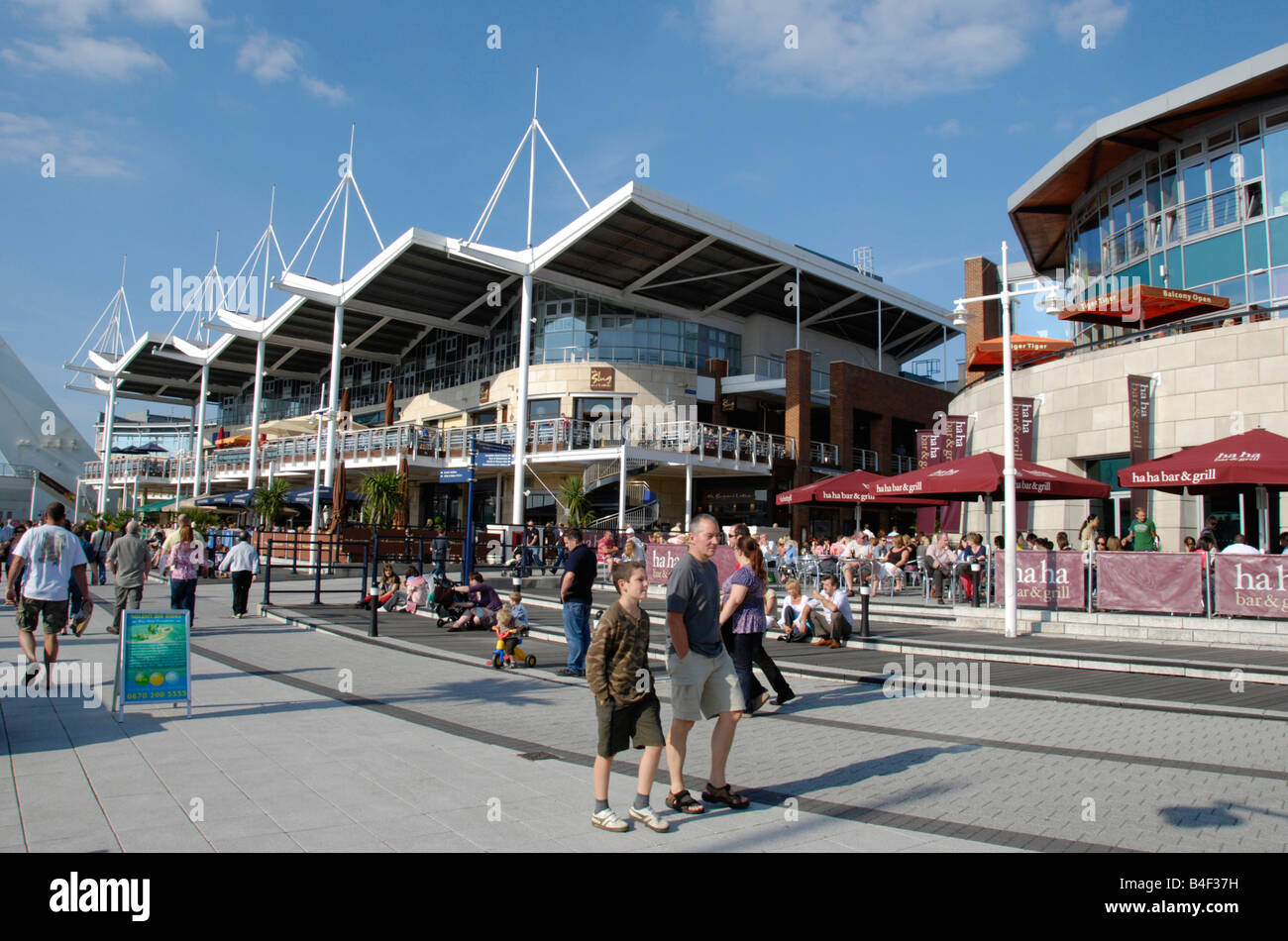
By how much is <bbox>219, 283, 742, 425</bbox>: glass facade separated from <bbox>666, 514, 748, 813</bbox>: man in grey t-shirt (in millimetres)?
31415

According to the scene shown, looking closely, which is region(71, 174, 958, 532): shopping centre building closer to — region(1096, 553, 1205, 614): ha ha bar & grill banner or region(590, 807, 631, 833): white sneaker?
region(1096, 553, 1205, 614): ha ha bar & grill banner

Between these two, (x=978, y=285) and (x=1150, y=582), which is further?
(x=978, y=285)

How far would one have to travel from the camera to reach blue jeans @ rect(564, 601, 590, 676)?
10.8 meters

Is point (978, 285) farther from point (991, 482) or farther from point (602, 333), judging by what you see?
point (991, 482)

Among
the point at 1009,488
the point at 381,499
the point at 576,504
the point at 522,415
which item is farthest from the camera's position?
the point at 522,415

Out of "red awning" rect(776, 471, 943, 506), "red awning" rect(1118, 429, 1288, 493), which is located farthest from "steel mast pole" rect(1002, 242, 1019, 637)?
"red awning" rect(776, 471, 943, 506)

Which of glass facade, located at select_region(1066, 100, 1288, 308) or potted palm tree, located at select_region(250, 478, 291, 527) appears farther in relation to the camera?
potted palm tree, located at select_region(250, 478, 291, 527)

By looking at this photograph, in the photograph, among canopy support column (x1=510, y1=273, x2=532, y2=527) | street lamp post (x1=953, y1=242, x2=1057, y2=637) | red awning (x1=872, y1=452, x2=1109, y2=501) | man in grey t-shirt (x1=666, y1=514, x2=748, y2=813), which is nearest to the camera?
man in grey t-shirt (x1=666, y1=514, x2=748, y2=813)

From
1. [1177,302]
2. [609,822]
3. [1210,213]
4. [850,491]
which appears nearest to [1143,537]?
[850,491]

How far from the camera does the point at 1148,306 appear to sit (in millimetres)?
19984

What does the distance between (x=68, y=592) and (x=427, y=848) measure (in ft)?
21.7

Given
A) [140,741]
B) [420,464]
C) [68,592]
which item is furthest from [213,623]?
[420,464]

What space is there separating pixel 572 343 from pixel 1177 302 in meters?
22.7

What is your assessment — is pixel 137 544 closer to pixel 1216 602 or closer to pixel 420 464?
pixel 1216 602
